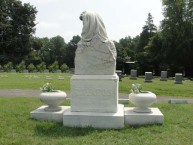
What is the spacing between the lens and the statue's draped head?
8930mm

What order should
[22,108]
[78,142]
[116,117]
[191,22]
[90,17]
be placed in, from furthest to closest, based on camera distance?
1. [191,22]
2. [22,108]
3. [90,17]
4. [116,117]
5. [78,142]

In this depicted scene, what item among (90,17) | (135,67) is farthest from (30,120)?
(135,67)

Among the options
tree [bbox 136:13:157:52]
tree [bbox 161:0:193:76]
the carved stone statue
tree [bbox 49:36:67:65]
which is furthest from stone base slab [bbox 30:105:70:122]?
tree [bbox 49:36:67:65]

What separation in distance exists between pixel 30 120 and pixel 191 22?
44.2 m

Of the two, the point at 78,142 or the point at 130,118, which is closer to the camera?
the point at 78,142

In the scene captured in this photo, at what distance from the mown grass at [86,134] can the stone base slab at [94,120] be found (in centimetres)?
22

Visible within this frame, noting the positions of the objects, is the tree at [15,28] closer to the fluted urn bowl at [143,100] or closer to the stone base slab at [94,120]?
the stone base slab at [94,120]

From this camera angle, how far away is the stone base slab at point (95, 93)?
28.2 feet

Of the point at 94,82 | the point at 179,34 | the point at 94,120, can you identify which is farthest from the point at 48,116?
the point at 179,34

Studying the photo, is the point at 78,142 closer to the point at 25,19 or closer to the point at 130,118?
the point at 130,118

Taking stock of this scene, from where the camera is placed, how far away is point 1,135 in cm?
723

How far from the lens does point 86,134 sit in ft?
24.9

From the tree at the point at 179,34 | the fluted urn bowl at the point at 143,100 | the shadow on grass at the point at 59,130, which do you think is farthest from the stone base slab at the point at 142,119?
the tree at the point at 179,34

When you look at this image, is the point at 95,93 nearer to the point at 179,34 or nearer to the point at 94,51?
the point at 94,51
